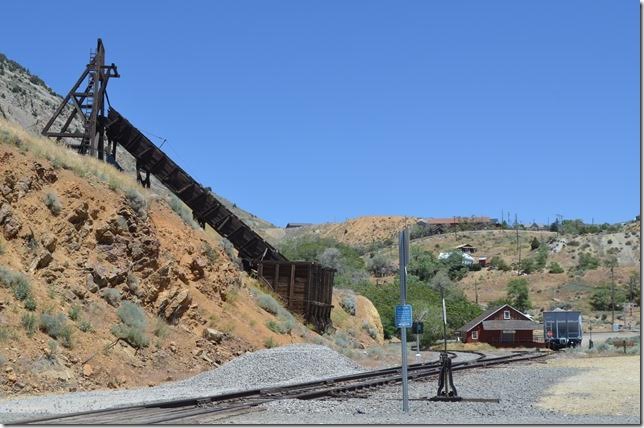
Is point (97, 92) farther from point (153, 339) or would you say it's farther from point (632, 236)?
point (632, 236)

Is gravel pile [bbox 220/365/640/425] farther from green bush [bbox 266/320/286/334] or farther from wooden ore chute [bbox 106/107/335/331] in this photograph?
wooden ore chute [bbox 106/107/335/331]

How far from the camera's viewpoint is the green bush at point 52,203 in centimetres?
2902

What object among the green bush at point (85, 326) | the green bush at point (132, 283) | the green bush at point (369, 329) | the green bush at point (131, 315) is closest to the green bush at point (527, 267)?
the green bush at point (369, 329)

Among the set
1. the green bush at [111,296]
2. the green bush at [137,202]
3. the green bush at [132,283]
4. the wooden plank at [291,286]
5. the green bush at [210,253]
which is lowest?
the green bush at [111,296]

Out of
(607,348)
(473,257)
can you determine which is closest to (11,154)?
(607,348)

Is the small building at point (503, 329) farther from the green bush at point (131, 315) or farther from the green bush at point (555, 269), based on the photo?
the green bush at point (131, 315)

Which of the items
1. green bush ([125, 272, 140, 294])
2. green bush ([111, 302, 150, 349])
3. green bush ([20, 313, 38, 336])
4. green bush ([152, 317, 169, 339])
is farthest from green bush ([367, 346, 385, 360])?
green bush ([20, 313, 38, 336])

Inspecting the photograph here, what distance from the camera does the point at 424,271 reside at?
125 metres

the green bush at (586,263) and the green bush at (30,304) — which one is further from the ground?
the green bush at (586,263)

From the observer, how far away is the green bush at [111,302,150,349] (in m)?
26.8

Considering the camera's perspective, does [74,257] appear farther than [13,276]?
Yes

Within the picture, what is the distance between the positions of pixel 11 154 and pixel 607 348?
4320 centimetres

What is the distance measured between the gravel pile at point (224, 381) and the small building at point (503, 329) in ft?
158

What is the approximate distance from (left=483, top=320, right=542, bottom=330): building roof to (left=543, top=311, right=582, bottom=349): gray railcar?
1049 centimetres
